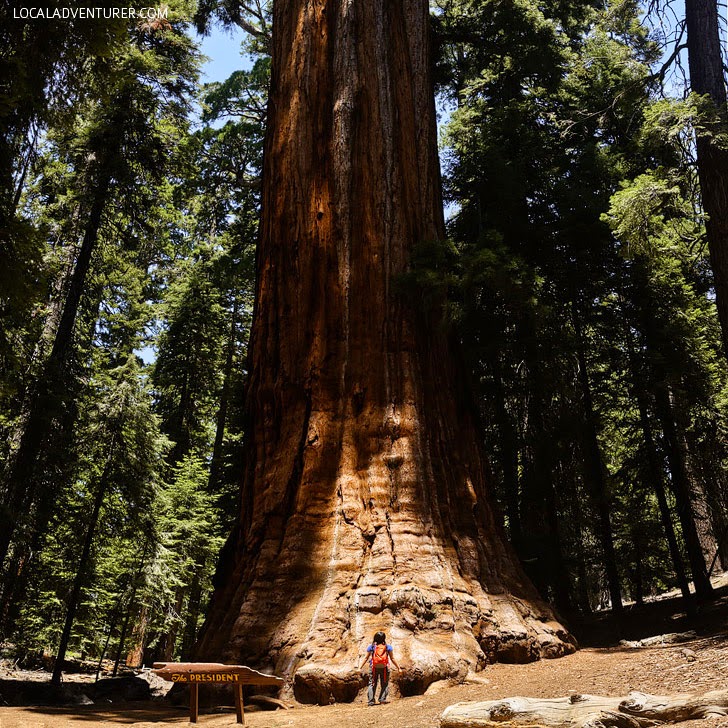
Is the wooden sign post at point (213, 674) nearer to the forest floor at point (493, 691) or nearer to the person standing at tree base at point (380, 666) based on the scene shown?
the forest floor at point (493, 691)

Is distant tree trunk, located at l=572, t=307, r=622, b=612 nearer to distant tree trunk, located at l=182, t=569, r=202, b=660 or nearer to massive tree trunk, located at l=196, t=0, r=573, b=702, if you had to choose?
massive tree trunk, located at l=196, t=0, r=573, b=702

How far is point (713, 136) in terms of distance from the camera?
8.11 m

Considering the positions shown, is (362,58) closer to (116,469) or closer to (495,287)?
(495,287)

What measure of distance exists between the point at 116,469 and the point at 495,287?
9.06m

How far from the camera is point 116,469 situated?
13992 millimetres

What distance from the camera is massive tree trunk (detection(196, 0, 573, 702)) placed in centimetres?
727

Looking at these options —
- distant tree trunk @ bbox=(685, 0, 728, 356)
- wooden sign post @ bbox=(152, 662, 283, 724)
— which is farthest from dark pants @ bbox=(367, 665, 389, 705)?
distant tree trunk @ bbox=(685, 0, 728, 356)

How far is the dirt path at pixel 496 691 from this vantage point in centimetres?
531

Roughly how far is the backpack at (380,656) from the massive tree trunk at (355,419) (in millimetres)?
324

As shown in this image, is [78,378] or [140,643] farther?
[140,643]

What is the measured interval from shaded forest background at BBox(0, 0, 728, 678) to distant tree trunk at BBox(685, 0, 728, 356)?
4.3 inches

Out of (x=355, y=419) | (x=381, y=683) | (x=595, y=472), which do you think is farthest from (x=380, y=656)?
(x=595, y=472)

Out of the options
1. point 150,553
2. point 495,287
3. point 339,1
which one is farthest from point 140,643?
point 339,1

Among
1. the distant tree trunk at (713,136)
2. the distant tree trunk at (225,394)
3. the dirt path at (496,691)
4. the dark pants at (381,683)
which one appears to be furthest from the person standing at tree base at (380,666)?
the distant tree trunk at (225,394)
